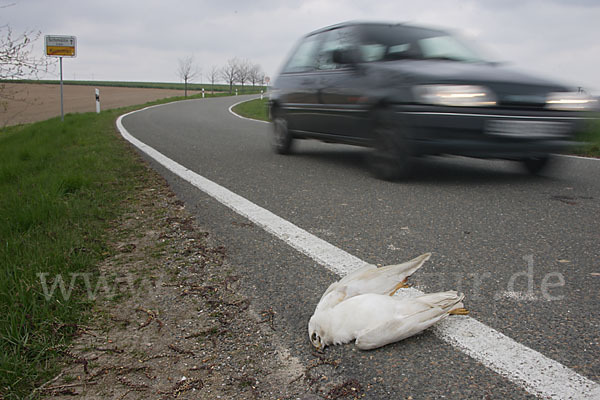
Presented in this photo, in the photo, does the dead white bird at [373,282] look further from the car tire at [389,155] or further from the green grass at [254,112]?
the green grass at [254,112]

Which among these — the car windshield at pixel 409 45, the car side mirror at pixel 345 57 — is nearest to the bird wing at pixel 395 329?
the car windshield at pixel 409 45

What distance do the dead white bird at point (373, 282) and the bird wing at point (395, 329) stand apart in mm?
216

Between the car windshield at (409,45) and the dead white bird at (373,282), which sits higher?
the car windshield at (409,45)

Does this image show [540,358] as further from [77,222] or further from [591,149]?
[591,149]

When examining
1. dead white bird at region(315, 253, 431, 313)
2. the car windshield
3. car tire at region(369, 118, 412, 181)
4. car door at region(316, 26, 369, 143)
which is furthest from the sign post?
dead white bird at region(315, 253, 431, 313)

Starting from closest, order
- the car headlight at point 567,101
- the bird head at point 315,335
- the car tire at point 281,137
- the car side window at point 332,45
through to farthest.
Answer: the bird head at point 315,335 < the car headlight at point 567,101 < the car side window at point 332,45 < the car tire at point 281,137

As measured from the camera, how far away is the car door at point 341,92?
206 inches

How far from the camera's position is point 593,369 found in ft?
5.41

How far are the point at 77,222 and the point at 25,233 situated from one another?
12.8 inches

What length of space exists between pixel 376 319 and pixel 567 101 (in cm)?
376

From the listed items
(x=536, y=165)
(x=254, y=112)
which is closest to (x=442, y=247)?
(x=536, y=165)

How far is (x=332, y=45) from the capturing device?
5992 mm

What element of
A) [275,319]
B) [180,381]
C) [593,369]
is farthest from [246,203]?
[593,369]

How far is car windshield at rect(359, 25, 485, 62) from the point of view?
527 centimetres
